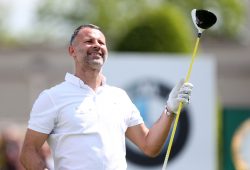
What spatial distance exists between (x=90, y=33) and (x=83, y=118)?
0.58 meters

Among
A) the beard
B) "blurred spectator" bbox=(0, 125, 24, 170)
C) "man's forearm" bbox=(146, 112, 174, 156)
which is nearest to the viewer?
the beard

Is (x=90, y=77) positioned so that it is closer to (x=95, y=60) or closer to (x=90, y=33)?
(x=95, y=60)

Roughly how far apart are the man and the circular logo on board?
21.5ft

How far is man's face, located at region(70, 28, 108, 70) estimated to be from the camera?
22.4 ft

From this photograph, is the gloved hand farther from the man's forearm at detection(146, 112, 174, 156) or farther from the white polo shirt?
the white polo shirt

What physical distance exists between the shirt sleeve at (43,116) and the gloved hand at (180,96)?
78 centimetres

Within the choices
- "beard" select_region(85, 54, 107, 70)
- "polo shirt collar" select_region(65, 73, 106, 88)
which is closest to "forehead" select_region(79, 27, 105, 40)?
"beard" select_region(85, 54, 107, 70)

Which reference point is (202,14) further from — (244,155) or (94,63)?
(244,155)

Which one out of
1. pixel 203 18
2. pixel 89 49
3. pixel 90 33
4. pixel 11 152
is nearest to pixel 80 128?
pixel 89 49

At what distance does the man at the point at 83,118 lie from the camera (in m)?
6.73

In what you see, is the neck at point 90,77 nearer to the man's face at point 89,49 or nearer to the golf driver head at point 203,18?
the man's face at point 89,49

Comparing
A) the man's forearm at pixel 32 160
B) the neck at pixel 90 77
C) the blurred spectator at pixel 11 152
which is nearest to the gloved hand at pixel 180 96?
Answer: the neck at pixel 90 77

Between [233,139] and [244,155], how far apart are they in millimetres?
419

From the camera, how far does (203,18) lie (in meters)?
7.20
